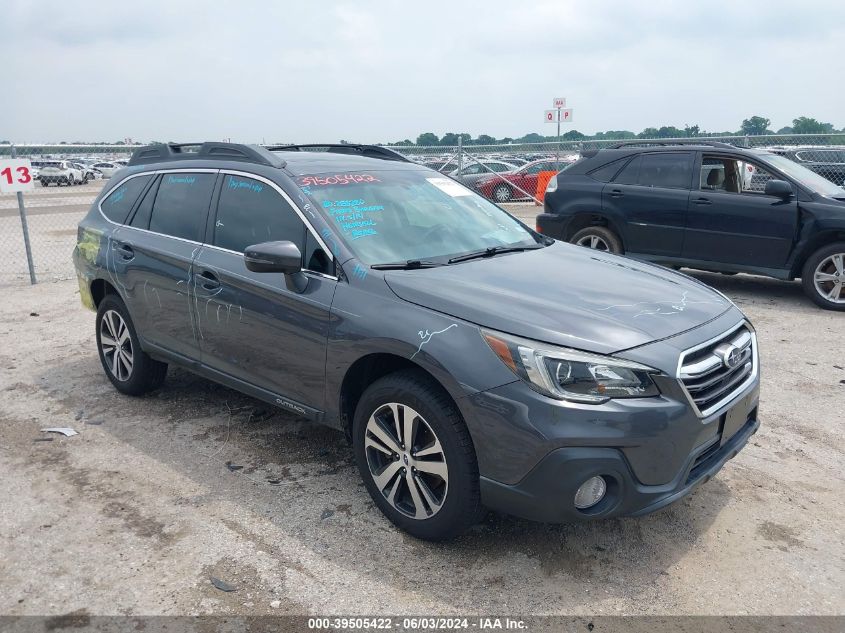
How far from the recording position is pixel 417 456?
10.7 feet

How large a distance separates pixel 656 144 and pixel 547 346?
7.11 meters

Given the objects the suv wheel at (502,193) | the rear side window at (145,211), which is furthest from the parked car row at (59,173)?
the rear side window at (145,211)

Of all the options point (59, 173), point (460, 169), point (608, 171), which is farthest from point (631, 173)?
point (59, 173)

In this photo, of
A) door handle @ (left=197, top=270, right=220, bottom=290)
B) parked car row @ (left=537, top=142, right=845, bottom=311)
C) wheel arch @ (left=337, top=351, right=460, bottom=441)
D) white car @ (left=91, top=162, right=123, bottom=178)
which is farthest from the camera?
white car @ (left=91, top=162, right=123, bottom=178)

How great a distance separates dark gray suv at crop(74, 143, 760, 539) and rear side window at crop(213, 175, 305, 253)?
1 cm

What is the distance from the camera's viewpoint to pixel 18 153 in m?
9.89

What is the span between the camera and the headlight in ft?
9.41

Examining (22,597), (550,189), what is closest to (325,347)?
(22,597)

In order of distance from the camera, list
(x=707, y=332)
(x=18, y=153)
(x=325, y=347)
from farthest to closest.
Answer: (x=18, y=153) → (x=325, y=347) → (x=707, y=332)

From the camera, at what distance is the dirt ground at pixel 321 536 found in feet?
9.78

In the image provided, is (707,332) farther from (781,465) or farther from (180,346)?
(180,346)

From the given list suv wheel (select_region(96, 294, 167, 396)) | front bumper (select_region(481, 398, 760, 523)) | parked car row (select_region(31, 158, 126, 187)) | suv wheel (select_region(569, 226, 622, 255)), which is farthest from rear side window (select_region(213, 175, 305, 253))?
parked car row (select_region(31, 158, 126, 187))

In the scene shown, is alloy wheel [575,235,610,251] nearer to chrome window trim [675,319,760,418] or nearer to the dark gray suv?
the dark gray suv

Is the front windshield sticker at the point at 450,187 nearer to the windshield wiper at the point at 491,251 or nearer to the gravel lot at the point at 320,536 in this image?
the windshield wiper at the point at 491,251
